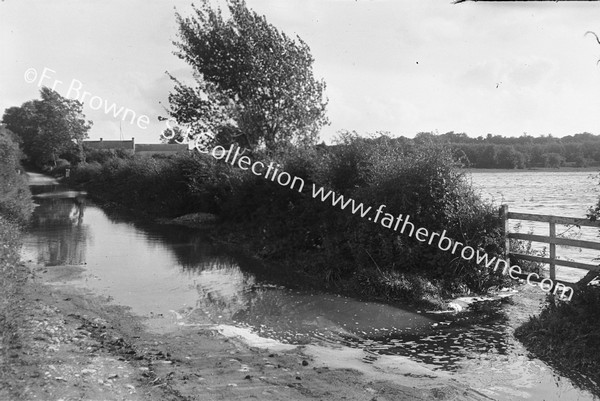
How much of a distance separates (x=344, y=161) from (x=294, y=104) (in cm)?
1257

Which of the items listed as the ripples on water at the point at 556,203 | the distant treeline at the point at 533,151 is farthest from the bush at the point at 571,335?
the distant treeline at the point at 533,151

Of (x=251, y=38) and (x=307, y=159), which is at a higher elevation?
(x=251, y=38)

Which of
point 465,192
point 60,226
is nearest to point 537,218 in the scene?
point 465,192

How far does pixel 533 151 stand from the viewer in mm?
48688

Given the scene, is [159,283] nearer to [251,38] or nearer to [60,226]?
[60,226]

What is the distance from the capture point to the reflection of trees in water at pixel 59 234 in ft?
54.4

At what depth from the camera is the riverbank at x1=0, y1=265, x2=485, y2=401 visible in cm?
616

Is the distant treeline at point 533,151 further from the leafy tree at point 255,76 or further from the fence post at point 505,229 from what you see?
the fence post at point 505,229

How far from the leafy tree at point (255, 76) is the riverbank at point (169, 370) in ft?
60.7

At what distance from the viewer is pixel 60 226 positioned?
25172 mm

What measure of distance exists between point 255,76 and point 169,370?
68.3 feet

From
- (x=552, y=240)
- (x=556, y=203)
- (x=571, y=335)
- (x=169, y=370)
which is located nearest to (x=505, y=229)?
(x=552, y=240)

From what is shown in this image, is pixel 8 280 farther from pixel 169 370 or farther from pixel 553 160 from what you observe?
pixel 553 160

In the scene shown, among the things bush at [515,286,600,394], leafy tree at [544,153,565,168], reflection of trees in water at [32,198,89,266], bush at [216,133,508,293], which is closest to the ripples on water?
bush at [216,133,508,293]
